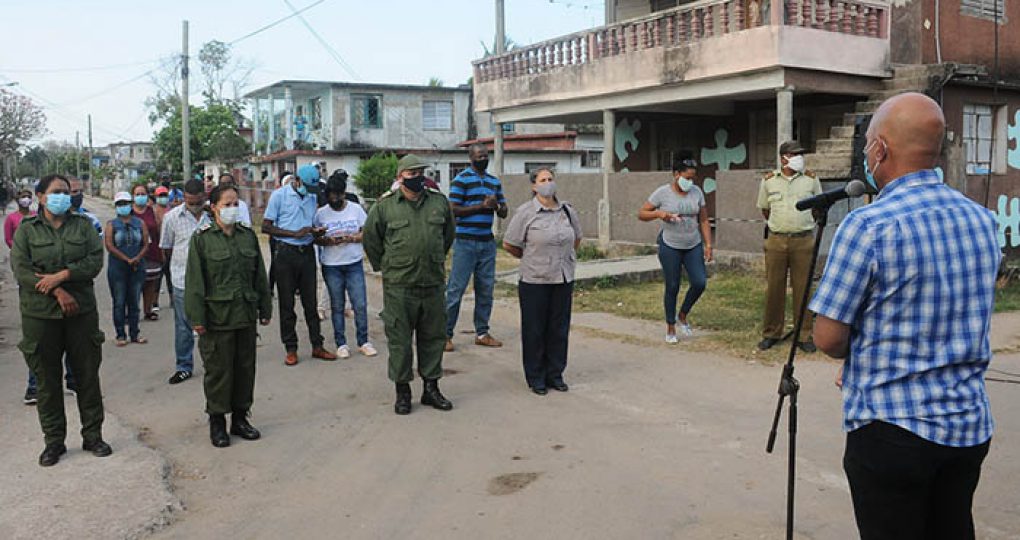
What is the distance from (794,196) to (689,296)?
1.49 m

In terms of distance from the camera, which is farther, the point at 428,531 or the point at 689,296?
the point at 689,296

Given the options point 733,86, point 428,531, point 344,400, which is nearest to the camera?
point 428,531

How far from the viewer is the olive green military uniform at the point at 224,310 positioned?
19.4ft

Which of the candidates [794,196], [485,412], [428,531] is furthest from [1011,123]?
[428,531]

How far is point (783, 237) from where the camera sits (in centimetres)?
826

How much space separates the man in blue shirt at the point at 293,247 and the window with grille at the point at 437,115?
1207 inches

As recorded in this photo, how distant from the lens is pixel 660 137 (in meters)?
20.4

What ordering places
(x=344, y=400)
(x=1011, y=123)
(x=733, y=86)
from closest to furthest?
(x=344, y=400) < (x=733, y=86) < (x=1011, y=123)

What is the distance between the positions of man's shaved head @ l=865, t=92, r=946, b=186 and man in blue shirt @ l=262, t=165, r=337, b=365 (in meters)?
6.37

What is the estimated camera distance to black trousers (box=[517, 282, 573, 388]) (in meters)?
7.10

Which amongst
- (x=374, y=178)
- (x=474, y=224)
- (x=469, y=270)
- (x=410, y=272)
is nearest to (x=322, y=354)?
(x=469, y=270)

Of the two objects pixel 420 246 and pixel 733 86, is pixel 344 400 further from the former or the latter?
pixel 733 86

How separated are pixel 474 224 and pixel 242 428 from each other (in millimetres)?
3338

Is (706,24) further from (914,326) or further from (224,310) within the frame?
(914,326)
